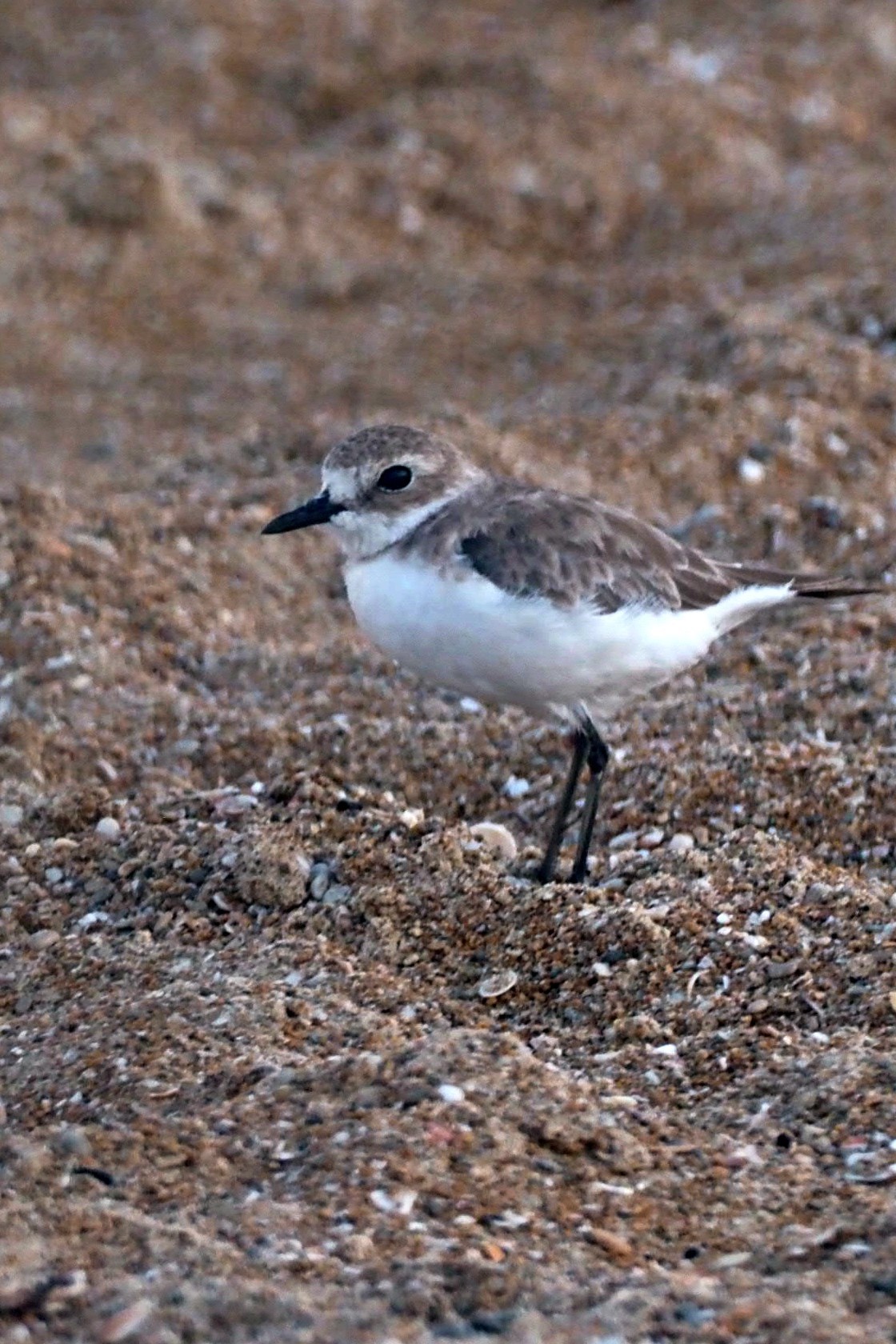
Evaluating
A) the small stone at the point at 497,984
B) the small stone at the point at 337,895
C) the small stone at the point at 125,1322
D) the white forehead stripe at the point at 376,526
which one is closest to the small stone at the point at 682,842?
→ the small stone at the point at 497,984

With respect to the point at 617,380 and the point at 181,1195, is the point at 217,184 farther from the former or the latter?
the point at 181,1195

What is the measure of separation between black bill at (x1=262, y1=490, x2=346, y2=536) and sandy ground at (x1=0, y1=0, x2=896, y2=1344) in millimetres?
709

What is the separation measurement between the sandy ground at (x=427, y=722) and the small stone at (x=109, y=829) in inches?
1.1

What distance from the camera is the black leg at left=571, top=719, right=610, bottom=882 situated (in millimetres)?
5180

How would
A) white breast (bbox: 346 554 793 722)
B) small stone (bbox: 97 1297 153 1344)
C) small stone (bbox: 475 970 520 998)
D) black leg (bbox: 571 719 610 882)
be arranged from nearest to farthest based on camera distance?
1. small stone (bbox: 97 1297 153 1344)
2. small stone (bbox: 475 970 520 998)
3. white breast (bbox: 346 554 793 722)
4. black leg (bbox: 571 719 610 882)

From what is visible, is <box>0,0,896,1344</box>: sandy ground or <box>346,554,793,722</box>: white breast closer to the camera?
<box>0,0,896,1344</box>: sandy ground

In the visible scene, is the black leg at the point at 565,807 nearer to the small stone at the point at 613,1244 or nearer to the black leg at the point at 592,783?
the black leg at the point at 592,783

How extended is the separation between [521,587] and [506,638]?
0.47 ft

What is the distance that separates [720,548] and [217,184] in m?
5.17

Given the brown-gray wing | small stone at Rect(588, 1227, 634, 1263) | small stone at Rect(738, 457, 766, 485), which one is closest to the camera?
small stone at Rect(588, 1227, 634, 1263)

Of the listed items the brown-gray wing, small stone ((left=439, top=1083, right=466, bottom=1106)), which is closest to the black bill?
the brown-gray wing

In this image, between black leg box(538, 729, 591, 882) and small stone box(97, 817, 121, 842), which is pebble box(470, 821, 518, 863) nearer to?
black leg box(538, 729, 591, 882)

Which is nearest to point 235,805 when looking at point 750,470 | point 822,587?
point 822,587

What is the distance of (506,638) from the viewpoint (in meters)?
4.91
